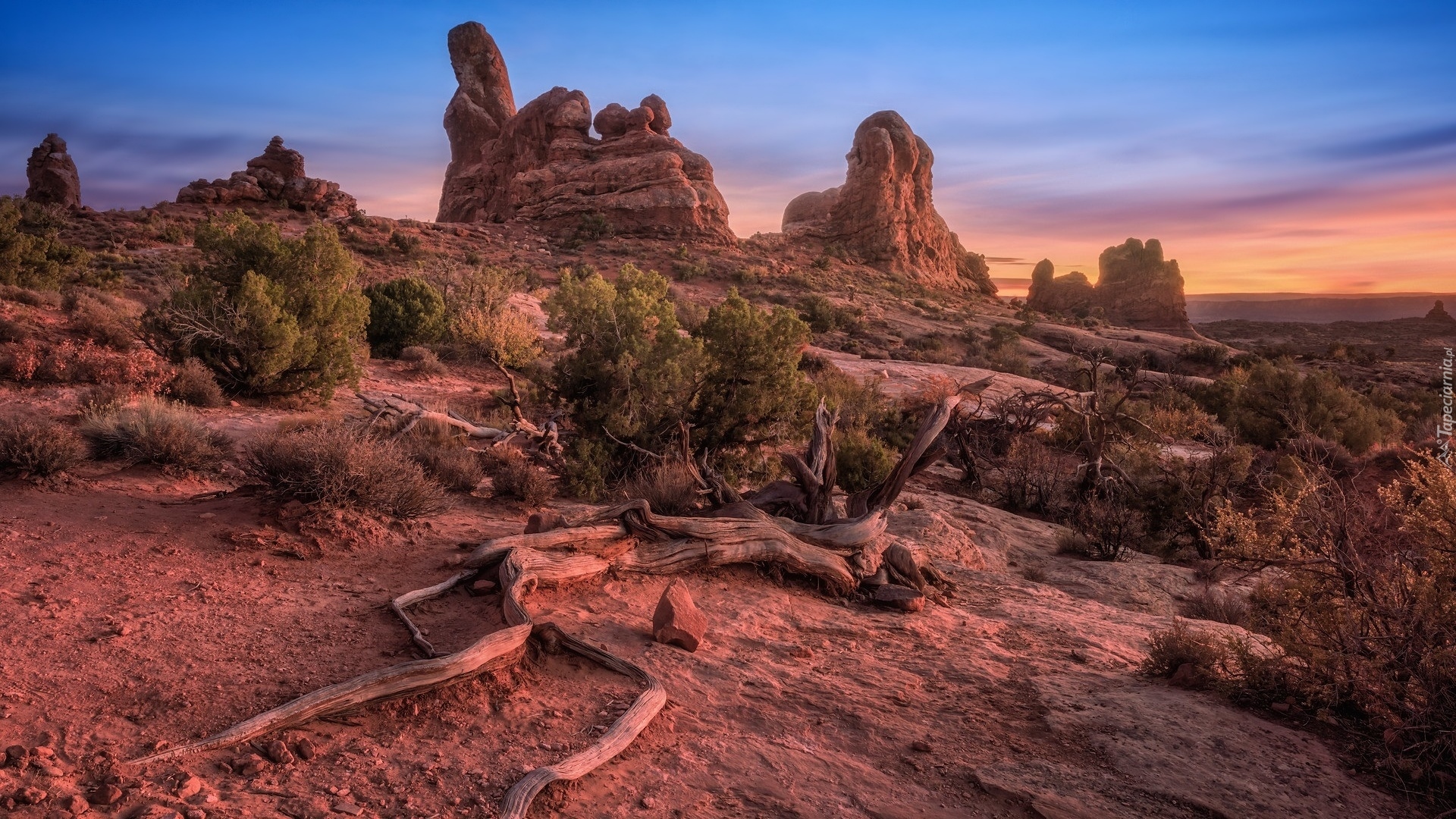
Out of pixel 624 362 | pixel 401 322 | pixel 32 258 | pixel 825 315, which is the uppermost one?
pixel 32 258

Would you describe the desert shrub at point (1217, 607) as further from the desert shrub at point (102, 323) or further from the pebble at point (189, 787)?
the desert shrub at point (102, 323)

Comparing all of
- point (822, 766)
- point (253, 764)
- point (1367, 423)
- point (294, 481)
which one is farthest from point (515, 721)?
point (1367, 423)

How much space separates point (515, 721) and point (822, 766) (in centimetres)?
153

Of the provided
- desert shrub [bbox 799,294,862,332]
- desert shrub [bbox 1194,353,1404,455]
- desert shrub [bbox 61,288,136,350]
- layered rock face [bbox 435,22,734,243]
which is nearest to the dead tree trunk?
desert shrub [bbox 61,288,136,350]

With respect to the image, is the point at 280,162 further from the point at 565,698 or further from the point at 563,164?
the point at 565,698

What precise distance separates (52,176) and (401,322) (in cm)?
3919

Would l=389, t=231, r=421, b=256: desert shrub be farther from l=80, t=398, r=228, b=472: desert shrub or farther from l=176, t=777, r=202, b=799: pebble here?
l=176, t=777, r=202, b=799: pebble

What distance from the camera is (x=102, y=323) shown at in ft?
44.6

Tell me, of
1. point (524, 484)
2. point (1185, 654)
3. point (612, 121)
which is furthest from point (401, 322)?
point (612, 121)

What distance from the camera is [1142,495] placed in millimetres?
11648

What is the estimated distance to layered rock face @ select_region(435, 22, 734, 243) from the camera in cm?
5416

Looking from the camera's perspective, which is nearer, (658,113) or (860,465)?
(860,465)

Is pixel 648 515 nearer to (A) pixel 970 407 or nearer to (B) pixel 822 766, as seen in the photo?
(B) pixel 822 766

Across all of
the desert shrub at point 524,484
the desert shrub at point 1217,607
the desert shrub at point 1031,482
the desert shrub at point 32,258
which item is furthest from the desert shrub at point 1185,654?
the desert shrub at point 32,258
